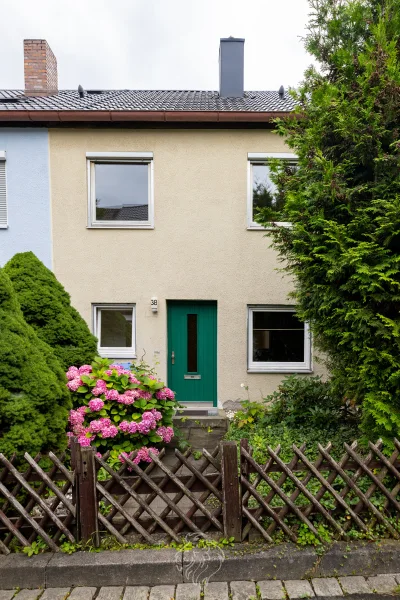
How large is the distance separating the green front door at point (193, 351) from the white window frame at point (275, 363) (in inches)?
26.6

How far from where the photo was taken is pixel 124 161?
262 inches

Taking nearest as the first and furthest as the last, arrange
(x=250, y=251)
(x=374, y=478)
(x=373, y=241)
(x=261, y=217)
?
(x=374, y=478) < (x=373, y=241) < (x=261, y=217) < (x=250, y=251)

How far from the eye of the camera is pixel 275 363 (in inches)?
265

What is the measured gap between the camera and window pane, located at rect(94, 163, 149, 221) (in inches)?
264

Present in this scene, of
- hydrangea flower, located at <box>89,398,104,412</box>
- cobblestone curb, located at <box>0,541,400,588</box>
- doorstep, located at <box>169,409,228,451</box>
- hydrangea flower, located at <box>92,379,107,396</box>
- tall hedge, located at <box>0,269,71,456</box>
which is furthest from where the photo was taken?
doorstep, located at <box>169,409,228,451</box>

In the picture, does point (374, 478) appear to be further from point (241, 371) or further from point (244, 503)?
point (241, 371)

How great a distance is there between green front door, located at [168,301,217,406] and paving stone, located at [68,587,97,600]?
13.9 ft

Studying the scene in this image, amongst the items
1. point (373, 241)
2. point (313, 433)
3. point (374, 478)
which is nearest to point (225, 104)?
point (373, 241)

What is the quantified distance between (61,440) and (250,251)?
4.49 m

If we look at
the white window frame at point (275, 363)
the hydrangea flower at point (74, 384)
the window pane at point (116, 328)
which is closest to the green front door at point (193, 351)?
the white window frame at point (275, 363)

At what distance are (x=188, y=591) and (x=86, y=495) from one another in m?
1.02

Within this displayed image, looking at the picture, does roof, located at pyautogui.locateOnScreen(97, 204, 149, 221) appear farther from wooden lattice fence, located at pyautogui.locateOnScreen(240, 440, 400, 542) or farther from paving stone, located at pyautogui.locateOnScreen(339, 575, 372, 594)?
paving stone, located at pyautogui.locateOnScreen(339, 575, 372, 594)

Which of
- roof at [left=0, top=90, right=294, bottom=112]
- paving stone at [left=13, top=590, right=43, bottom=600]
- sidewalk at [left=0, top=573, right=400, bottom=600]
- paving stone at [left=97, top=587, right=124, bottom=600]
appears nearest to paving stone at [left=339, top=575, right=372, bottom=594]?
sidewalk at [left=0, top=573, right=400, bottom=600]

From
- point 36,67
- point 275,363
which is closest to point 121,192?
point 275,363
